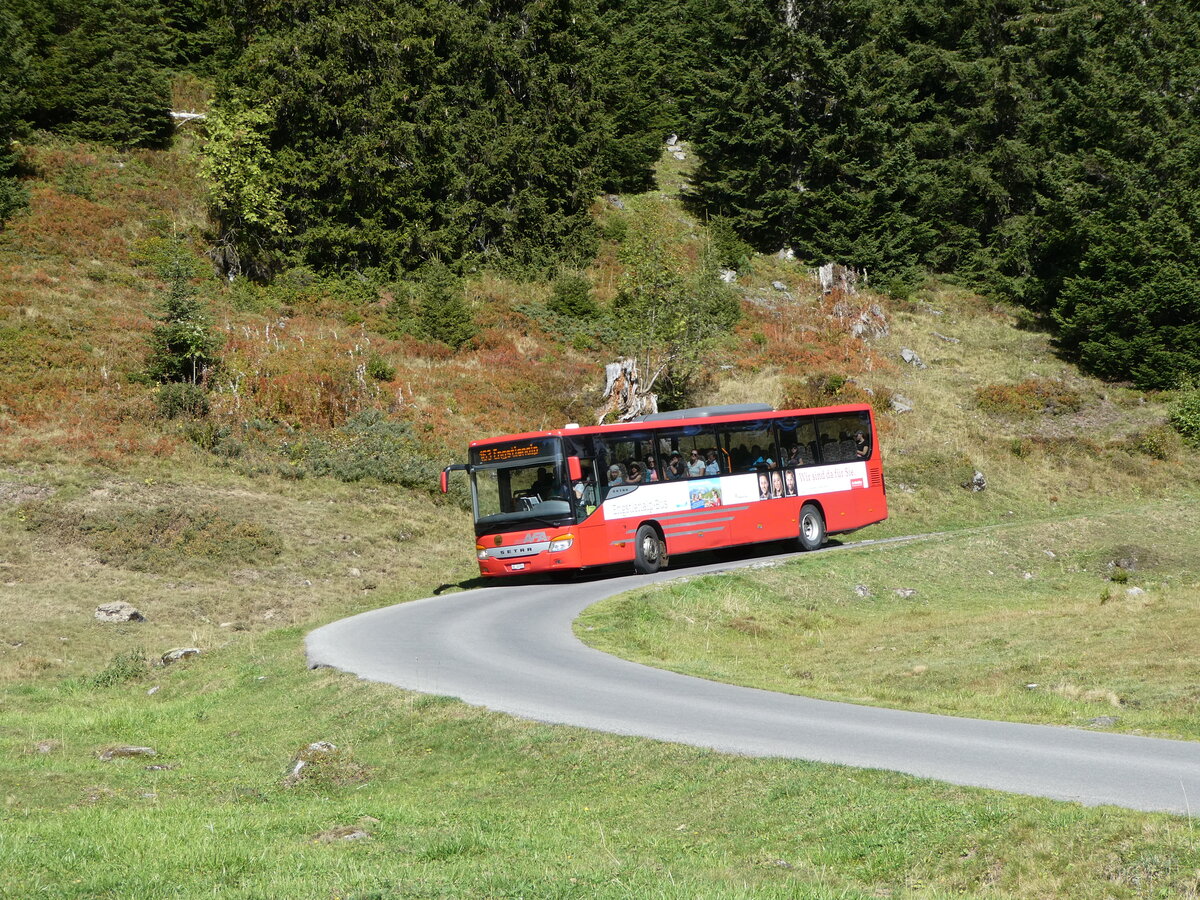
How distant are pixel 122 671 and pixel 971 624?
15.5m

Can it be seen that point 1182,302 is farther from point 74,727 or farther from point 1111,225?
point 74,727

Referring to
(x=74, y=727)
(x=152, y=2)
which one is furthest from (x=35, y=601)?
(x=152, y=2)

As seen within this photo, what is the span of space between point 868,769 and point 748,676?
651cm

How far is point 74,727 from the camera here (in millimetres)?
14406

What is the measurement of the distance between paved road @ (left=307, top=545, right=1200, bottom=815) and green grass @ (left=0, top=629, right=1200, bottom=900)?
0.63 m

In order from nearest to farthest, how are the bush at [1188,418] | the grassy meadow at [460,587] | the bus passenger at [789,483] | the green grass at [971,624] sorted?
the grassy meadow at [460,587]
the green grass at [971,624]
the bus passenger at [789,483]
the bush at [1188,418]

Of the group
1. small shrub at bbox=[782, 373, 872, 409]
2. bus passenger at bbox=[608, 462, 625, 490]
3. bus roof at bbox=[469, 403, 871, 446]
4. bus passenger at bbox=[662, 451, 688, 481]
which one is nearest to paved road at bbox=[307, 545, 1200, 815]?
bus passenger at bbox=[608, 462, 625, 490]

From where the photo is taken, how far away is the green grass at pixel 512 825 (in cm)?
690

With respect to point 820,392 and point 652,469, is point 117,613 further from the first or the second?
point 820,392

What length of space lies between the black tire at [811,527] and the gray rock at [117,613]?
16973 mm

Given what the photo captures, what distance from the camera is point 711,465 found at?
88.8ft

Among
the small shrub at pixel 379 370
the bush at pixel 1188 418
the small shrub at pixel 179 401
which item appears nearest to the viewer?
the small shrub at pixel 179 401

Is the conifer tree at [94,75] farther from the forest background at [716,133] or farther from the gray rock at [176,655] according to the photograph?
the gray rock at [176,655]

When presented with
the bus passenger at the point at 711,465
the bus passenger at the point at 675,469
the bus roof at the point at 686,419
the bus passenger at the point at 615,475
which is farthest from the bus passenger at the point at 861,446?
the bus passenger at the point at 615,475
